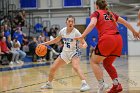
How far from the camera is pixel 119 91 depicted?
23.4 feet

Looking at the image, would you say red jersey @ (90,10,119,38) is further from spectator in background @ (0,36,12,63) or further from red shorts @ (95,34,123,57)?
spectator in background @ (0,36,12,63)

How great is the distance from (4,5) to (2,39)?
9918 mm

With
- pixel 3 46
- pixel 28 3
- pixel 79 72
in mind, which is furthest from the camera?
pixel 28 3

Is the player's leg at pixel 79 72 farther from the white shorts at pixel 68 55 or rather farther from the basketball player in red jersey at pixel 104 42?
the basketball player in red jersey at pixel 104 42

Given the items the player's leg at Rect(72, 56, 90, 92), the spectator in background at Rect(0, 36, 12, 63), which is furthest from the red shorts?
the spectator in background at Rect(0, 36, 12, 63)

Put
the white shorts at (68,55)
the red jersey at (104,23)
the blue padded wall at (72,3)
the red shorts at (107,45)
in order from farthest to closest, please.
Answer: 1. the blue padded wall at (72,3)
2. the white shorts at (68,55)
3. the red jersey at (104,23)
4. the red shorts at (107,45)

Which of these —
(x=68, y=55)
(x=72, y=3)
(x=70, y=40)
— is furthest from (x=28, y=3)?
(x=68, y=55)

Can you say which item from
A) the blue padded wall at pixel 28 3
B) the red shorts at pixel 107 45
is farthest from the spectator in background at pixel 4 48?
the red shorts at pixel 107 45

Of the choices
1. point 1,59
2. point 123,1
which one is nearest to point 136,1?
point 123,1

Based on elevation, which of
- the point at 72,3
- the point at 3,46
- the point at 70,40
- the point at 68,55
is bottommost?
the point at 3,46

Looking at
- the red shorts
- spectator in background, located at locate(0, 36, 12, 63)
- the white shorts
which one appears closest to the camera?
the red shorts

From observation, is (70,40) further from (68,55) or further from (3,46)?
(3,46)

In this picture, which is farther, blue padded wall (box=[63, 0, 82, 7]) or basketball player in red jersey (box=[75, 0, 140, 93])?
blue padded wall (box=[63, 0, 82, 7])

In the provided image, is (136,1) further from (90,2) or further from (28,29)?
(28,29)
